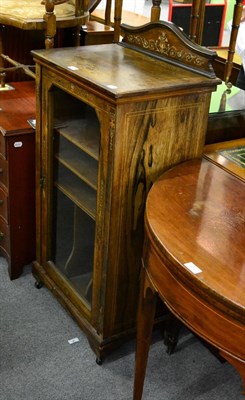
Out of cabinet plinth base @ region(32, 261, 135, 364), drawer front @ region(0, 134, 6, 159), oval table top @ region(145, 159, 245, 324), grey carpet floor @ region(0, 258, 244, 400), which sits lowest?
grey carpet floor @ region(0, 258, 244, 400)

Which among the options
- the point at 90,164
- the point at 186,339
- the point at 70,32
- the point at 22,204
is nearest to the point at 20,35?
the point at 70,32

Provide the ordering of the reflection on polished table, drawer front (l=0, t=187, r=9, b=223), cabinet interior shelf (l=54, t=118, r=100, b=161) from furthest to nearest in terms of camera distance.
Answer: drawer front (l=0, t=187, r=9, b=223) < cabinet interior shelf (l=54, t=118, r=100, b=161) < the reflection on polished table

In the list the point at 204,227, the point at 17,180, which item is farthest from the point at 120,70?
the point at 17,180

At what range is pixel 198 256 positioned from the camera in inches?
41.5

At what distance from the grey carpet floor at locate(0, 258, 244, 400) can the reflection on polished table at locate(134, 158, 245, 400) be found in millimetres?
199

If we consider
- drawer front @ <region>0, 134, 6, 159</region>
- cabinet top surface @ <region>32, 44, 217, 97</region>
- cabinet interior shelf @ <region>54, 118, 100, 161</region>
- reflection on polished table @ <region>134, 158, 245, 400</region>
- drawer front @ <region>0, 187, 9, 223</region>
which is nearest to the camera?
reflection on polished table @ <region>134, 158, 245, 400</region>

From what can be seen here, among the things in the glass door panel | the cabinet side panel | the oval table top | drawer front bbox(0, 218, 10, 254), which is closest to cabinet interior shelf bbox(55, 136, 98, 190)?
the glass door panel

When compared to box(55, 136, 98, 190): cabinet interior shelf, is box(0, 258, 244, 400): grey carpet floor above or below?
below

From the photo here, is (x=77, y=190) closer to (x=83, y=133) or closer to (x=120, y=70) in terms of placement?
(x=83, y=133)

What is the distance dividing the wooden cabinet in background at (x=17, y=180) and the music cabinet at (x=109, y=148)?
106 mm

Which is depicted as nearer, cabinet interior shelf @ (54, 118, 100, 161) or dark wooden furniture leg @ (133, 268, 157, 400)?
dark wooden furniture leg @ (133, 268, 157, 400)

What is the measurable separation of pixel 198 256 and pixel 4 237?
1164 mm

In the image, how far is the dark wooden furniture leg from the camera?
128cm

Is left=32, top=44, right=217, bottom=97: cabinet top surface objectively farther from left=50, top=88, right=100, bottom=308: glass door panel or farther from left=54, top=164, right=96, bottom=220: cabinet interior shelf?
left=54, top=164, right=96, bottom=220: cabinet interior shelf
